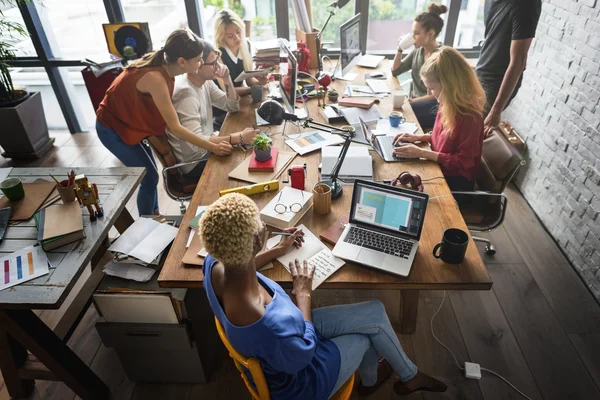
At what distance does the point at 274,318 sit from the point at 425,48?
8.82 feet

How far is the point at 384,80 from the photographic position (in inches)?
134

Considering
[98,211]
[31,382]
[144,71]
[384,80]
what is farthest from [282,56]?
[31,382]

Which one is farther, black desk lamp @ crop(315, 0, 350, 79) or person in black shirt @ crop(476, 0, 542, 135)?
black desk lamp @ crop(315, 0, 350, 79)

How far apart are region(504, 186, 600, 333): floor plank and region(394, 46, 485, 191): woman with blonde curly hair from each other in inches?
35.9

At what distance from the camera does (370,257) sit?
1.65 meters

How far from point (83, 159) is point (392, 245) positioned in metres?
3.35

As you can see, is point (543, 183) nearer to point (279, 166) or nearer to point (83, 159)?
→ point (279, 166)

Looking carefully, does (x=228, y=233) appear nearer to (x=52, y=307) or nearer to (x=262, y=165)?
(x=52, y=307)

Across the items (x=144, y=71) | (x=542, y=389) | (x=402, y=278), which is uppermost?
(x=144, y=71)

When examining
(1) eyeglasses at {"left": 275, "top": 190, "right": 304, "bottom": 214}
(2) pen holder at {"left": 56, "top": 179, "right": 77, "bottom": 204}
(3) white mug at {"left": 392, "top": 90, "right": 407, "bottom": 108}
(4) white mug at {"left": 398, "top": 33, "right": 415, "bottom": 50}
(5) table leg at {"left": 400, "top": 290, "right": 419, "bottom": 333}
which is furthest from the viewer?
(4) white mug at {"left": 398, "top": 33, "right": 415, "bottom": 50}

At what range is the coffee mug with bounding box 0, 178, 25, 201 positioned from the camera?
2004mm

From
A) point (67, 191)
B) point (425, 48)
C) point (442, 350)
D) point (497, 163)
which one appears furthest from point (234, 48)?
point (442, 350)

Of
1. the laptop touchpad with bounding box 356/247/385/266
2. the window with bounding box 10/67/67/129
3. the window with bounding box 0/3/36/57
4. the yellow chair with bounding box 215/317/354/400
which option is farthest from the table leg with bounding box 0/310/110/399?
the window with bounding box 10/67/67/129

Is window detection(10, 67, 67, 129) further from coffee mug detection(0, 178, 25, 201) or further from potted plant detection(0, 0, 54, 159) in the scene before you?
coffee mug detection(0, 178, 25, 201)
